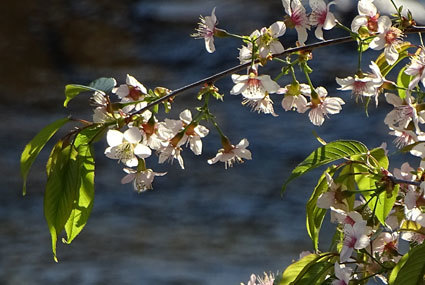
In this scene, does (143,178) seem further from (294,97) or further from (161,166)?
(161,166)

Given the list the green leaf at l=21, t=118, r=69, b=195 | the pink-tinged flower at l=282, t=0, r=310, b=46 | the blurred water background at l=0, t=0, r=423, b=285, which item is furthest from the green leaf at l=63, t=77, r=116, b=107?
the blurred water background at l=0, t=0, r=423, b=285

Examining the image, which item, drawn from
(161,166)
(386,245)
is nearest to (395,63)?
(386,245)

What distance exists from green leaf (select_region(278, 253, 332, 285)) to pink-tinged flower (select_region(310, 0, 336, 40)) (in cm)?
15

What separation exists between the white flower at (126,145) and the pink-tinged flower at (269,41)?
0.10m

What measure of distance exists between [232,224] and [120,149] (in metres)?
1.52

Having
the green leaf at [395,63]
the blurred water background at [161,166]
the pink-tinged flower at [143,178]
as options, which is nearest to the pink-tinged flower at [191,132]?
A: the pink-tinged flower at [143,178]

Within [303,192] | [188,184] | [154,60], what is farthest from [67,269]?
[154,60]

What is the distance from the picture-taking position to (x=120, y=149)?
49 centimetres

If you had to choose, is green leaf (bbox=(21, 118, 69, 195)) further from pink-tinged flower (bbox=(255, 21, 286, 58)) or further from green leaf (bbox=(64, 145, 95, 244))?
pink-tinged flower (bbox=(255, 21, 286, 58))

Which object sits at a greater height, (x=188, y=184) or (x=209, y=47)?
(x=209, y=47)

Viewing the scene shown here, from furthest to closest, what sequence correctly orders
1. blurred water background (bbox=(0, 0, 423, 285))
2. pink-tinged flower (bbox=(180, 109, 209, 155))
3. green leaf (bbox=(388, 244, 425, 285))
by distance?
blurred water background (bbox=(0, 0, 423, 285)), pink-tinged flower (bbox=(180, 109, 209, 155)), green leaf (bbox=(388, 244, 425, 285))

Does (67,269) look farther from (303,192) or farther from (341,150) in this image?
(341,150)

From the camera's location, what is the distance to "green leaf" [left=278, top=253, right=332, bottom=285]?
0.49 meters

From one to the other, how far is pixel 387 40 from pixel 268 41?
3.0 inches
